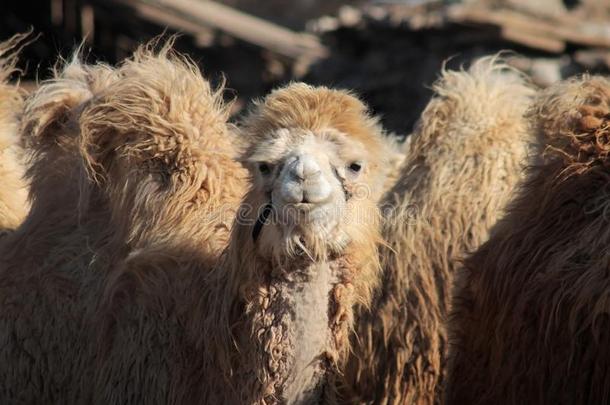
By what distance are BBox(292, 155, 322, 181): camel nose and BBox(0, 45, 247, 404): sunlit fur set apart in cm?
61

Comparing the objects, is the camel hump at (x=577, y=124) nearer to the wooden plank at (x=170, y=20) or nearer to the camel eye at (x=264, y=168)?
the camel eye at (x=264, y=168)

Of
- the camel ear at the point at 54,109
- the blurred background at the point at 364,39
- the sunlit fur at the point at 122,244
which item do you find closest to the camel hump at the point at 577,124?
the sunlit fur at the point at 122,244

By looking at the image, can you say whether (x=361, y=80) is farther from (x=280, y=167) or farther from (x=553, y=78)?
(x=280, y=167)

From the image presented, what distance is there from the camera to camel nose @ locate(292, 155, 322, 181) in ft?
14.1

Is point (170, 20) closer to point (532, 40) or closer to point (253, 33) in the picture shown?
point (253, 33)

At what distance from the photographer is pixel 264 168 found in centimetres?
454

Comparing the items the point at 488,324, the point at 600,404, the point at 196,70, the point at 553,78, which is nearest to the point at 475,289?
the point at 488,324

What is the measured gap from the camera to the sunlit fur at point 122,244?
497 cm

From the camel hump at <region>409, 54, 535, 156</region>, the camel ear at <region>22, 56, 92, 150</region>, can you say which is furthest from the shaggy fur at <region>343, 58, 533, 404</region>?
the camel ear at <region>22, 56, 92, 150</region>

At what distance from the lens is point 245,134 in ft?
15.6

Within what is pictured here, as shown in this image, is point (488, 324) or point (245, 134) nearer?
point (245, 134)

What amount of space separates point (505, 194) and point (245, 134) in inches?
68.7

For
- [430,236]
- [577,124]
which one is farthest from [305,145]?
[430,236]

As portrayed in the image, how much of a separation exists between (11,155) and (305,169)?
9.47ft
